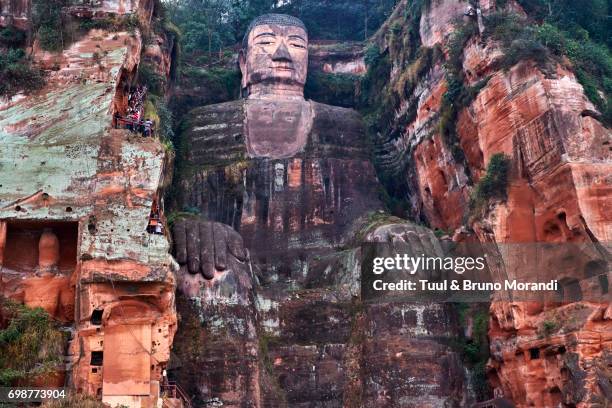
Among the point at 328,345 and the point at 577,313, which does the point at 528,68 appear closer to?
the point at 577,313

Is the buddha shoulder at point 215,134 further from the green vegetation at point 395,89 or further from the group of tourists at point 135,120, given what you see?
the group of tourists at point 135,120

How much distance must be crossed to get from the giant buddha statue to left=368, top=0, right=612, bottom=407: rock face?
2.03m

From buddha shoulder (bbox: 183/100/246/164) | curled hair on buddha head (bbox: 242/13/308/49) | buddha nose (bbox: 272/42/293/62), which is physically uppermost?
curled hair on buddha head (bbox: 242/13/308/49)

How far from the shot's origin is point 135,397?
22688mm

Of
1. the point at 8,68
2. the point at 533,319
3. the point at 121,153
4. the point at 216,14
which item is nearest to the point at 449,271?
the point at 533,319

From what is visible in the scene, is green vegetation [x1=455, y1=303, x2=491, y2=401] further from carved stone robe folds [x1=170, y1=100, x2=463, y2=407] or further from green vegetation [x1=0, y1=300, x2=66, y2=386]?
green vegetation [x1=0, y1=300, x2=66, y2=386]

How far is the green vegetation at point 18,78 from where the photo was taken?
26.2 meters

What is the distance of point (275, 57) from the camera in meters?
37.3

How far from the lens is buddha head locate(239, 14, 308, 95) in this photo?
122ft

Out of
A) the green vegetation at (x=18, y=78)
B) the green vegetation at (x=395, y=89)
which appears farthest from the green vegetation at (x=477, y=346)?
the green vegetation at (x=18, y=78)

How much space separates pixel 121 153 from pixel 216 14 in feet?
63.0

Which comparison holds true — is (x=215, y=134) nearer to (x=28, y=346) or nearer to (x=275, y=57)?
(x=275, y=57)

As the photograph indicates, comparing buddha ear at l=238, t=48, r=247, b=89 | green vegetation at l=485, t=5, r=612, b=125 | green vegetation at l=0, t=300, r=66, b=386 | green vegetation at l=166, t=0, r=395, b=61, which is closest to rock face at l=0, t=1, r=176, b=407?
green vegetation at l=0, t=300, r=66, b=386

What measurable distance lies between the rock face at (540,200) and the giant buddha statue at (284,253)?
6.65 ft
